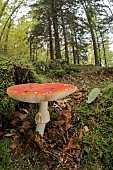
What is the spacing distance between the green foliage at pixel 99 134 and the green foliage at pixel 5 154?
864 mm

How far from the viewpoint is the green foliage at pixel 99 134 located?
86.0 inches

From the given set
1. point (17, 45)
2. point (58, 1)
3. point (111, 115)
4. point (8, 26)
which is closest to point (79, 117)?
point (111, 115)

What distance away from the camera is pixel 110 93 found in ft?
9.66

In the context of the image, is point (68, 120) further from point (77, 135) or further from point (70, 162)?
point (70, 162)

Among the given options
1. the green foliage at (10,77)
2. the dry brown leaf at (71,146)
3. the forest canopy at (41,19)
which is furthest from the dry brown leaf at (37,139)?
the forest canopy at (41,19)

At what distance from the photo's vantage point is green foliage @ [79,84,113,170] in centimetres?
218

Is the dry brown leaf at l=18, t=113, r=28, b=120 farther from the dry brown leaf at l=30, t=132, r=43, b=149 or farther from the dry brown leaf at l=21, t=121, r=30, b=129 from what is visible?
the dry brown leaf at l=30, t=132, r=43, b=149

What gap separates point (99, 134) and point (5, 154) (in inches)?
46.9

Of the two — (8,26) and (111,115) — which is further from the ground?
(8,26)

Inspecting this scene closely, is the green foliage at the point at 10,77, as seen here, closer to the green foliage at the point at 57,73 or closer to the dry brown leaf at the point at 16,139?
the dry brown leaf at the point at 16,139

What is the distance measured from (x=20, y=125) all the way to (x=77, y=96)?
1152mm

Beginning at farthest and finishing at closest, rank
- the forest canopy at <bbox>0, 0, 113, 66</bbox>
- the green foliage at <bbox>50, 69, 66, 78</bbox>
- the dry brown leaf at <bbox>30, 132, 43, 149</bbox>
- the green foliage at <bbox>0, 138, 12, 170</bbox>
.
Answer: the forest canopy at <bbox>0, 0, 113, 66</bbox> < the green foliage at <bbox>50, 69, 66, 78</bbox> < the dry brown leaf at <bbox>30, 132, 43, 149</bbox> < the green foliage at <bbox>0, 138, 12, 170</bbox>

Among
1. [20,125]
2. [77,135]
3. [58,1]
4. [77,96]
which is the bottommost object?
[77,135]

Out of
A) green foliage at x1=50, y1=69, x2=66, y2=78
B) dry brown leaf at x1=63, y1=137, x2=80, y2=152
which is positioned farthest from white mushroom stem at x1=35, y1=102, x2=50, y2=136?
green foliage at x1=50, y1=69, x2=66, y2=78
